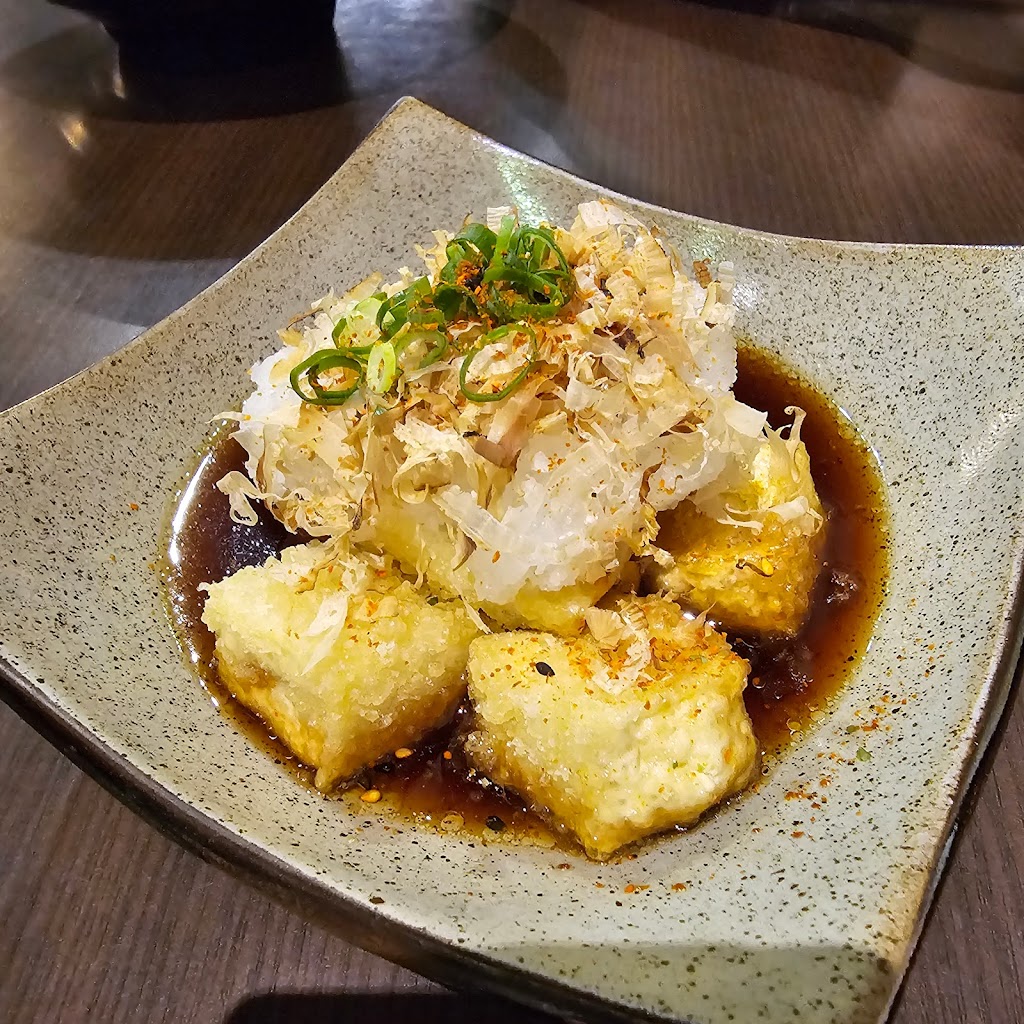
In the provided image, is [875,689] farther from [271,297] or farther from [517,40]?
[517,40]

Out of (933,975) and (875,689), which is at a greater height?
(875,689)

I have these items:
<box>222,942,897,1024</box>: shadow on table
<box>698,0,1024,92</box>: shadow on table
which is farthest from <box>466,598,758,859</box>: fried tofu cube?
<box>698,0,1024,92</box>: shadow on table

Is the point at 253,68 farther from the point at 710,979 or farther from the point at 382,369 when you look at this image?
the point at 710,979

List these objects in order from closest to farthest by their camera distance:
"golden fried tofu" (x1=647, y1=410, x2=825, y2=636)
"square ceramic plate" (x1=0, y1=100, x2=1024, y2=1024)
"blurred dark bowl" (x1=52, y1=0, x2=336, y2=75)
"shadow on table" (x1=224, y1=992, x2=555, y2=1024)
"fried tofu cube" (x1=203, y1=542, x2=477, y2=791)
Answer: "square ceramic plate" (x1=0, y1=100, x2=1024, y2=1024)
"shadow on table" (x1=224, y1=992, x2=555, y2=1024)
"fried tofu cube" (x1=203, y1=542, x2=477, y2=791)
"golden fried tofu" (x1=647, y1=410, x2=825, y2=636)
"blurred dark bowl" (x1=52, y1=0, x2=336, y2=75)

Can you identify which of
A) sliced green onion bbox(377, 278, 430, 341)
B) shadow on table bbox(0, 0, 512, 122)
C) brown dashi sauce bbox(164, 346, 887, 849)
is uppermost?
sliced green onion bbox(377, 278, 430, 341)

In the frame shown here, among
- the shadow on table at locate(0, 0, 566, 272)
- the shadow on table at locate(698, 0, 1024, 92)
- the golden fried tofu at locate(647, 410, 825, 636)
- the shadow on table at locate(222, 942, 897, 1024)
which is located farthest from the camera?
the shadow on table at locate(698, 0, 1024, 92)

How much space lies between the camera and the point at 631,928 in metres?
1.37

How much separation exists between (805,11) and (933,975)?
4876 millimetres

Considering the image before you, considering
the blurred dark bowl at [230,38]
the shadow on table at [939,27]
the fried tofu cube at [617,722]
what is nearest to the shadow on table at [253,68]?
the blurred dark bowl at [230,38]

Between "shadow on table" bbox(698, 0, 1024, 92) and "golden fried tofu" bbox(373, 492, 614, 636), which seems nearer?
"golden fried tofu" bbox(373, 492, 614, 636)

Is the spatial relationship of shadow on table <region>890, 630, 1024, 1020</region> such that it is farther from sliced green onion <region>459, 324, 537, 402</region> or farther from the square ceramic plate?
sliced green onion <region>459, 324, 537, 402</region>

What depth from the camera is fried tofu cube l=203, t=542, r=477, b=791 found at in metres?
1.73

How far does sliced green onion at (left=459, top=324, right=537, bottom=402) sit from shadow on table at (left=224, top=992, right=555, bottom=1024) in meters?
1.18

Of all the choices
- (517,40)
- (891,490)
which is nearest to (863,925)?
(891,490)
